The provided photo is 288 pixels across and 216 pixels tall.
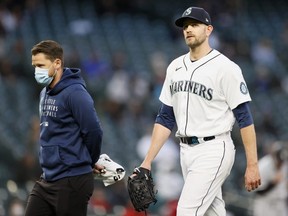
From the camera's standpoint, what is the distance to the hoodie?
596 cm

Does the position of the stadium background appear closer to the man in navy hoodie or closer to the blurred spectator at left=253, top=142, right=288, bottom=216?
the blurred spectator at left=253, top=142, right=288, bottom=216

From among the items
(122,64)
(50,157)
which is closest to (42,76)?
(50,157)

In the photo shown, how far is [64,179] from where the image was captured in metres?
6.00

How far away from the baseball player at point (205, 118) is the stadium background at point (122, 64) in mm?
4227

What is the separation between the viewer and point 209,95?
612cm

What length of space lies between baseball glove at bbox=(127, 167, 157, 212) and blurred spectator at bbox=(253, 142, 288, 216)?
359 centimetres

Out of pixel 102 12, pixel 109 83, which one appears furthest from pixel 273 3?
pixel 109 83

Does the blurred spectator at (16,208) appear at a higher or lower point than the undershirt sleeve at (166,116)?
lower

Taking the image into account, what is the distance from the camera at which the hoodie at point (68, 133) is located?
19.5ft

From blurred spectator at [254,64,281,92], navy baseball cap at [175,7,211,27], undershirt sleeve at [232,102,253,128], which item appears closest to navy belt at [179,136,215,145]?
undershirt sleeve at [232,102,253,128]

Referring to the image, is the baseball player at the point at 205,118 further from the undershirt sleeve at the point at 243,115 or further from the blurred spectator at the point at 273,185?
the blurred spectator at the point at 273,185

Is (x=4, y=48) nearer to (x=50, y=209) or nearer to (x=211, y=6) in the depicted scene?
(x=211, y=6)

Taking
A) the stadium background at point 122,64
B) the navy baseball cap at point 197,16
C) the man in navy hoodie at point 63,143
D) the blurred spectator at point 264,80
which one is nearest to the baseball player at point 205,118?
the navy baseball cap at point 197,16

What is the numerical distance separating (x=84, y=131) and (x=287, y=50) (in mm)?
14464
